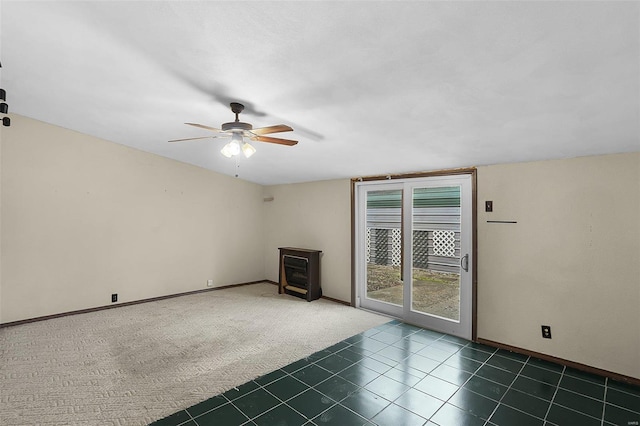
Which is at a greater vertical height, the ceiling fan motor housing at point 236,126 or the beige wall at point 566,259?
the ceiling fan motor housing at point 236,126

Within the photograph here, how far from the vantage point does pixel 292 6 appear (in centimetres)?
156

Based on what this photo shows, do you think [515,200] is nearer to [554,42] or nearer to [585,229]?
[585,229]

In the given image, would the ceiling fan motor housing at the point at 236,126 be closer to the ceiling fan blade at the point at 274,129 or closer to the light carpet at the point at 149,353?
the ceiling fan blade at the point at 274,129

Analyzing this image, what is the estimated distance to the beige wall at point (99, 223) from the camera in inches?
159

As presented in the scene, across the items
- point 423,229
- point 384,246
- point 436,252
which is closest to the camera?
point 436,252

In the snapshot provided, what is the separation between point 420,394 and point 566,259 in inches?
78.8

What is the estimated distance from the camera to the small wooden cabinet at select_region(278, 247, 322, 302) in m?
5.35

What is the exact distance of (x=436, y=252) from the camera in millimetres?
4105

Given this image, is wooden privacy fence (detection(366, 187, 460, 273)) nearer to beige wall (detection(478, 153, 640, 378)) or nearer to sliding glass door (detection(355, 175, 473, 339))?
sliding glass door (detection(355, 175, 473, 339))

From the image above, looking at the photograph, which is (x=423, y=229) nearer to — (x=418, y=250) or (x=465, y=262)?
(x=418, y=250)

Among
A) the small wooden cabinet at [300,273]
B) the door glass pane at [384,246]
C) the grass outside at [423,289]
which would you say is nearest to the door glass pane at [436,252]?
the grass outside at [423,289]

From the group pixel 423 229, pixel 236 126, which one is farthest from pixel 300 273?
pixel 236 126

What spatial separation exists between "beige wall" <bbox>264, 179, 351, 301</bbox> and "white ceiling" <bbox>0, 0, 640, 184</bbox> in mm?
1916

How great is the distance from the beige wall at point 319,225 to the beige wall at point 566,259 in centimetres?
214
